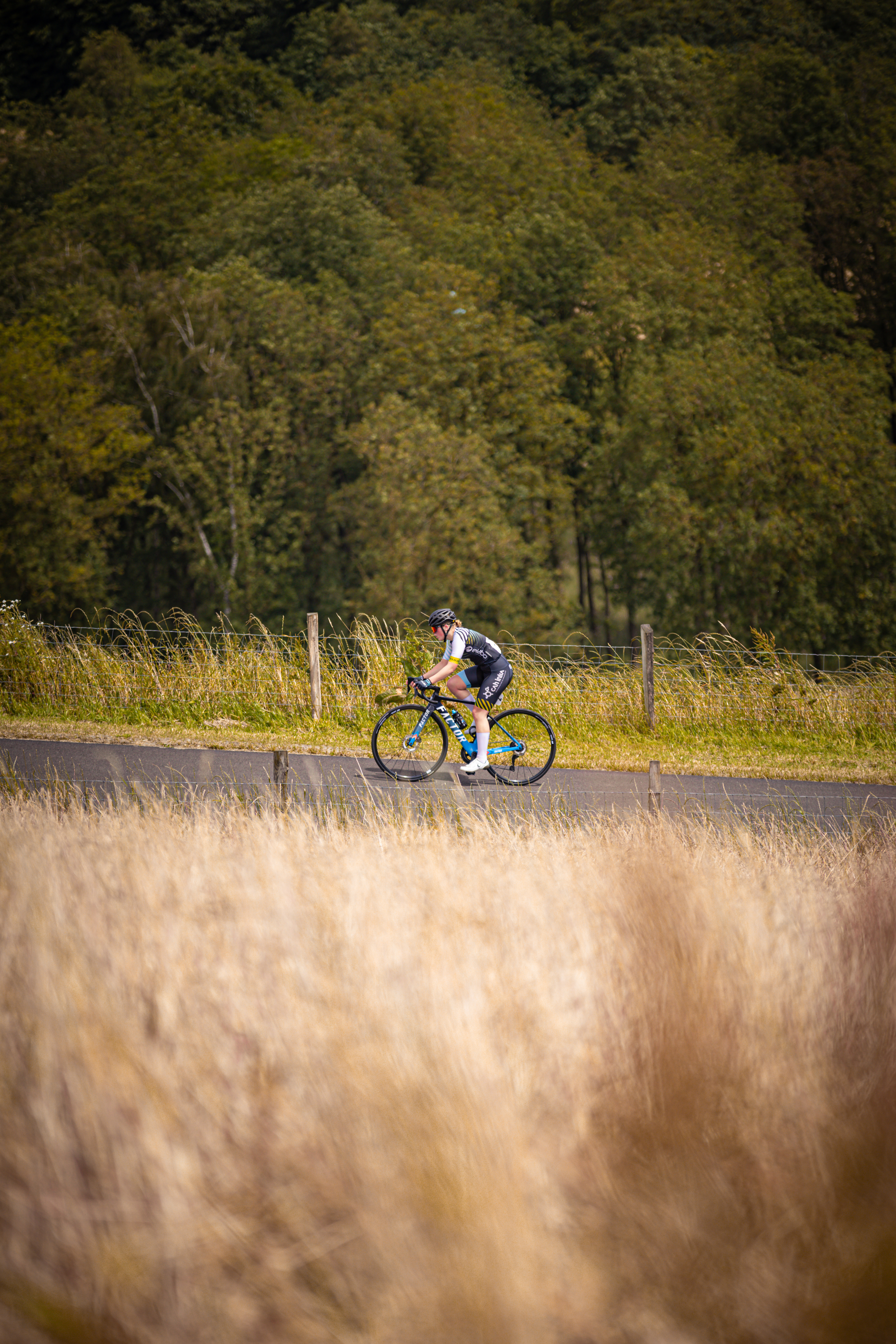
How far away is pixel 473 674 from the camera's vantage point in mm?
10961

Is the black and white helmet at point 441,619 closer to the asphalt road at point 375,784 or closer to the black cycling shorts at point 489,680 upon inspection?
the black cycling shorts at point 489,680

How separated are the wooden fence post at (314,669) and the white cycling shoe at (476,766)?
3729 mm

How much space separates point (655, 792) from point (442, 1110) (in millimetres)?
4530

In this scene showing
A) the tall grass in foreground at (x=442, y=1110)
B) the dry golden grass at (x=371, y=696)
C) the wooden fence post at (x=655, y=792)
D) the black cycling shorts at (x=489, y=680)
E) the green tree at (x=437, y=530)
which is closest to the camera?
the tall grass in foreground at (x=442, y=1110)

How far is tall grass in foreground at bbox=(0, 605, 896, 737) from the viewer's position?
14.2m

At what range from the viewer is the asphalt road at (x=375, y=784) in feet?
28.4

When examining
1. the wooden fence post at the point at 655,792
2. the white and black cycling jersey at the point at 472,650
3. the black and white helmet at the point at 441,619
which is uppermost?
the black and white helmet at the point at 441,619

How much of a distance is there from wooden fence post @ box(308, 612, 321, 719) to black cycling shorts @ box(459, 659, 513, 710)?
3638 millimetres

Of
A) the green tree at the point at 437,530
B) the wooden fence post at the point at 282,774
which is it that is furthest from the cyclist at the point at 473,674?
the green tree at the point at 437,530

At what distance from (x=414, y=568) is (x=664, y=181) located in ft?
75.8

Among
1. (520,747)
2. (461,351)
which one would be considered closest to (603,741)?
(520,747)

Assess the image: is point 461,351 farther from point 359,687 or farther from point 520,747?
point 520,747

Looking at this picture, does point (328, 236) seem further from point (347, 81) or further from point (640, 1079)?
point (640, 1079)

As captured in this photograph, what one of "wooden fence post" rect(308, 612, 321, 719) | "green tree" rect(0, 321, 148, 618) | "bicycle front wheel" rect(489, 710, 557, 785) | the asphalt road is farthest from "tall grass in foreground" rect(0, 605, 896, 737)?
"green tree" rect(0, 321, 148, 618)
